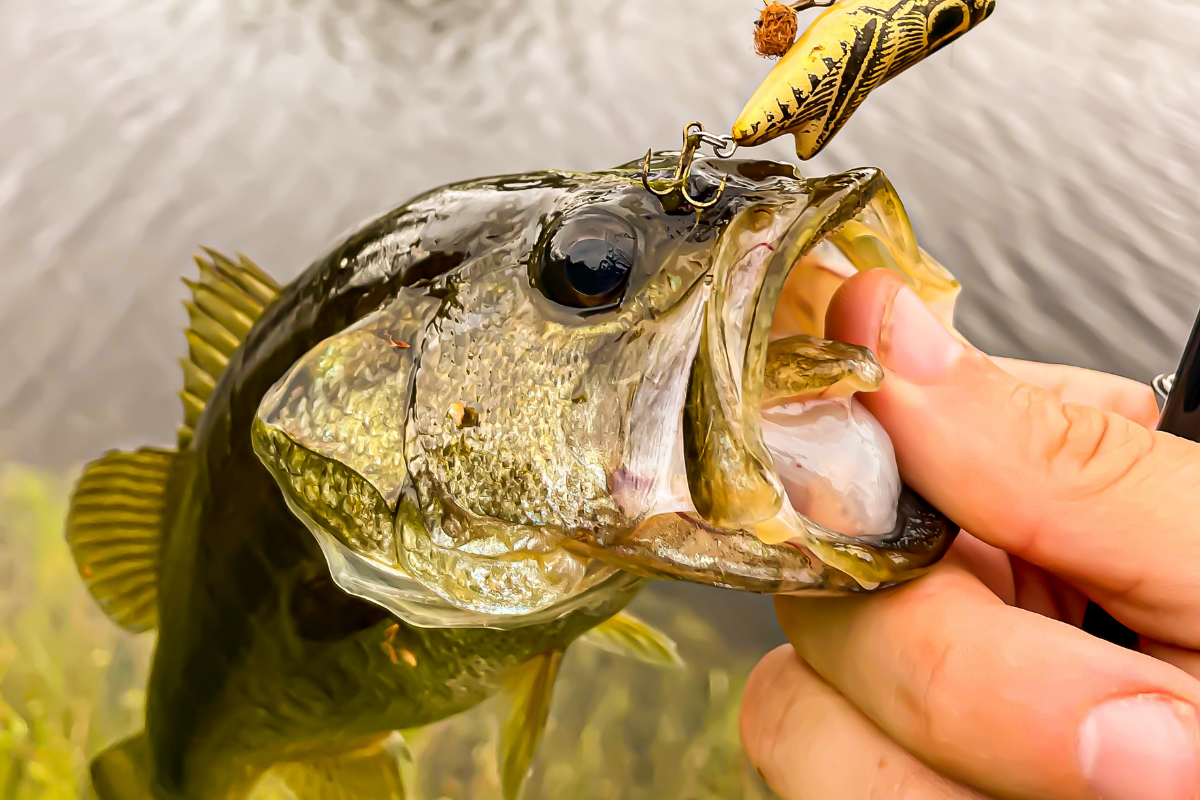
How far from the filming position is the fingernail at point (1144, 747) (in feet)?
1.25

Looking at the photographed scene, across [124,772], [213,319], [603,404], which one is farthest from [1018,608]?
[124,772]

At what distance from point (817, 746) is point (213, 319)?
67 cm

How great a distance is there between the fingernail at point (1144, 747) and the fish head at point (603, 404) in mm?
122

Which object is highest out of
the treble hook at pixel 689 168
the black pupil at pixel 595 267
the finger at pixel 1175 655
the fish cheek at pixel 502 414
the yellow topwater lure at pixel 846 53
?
the yellow topwater lure at pixel 846 53

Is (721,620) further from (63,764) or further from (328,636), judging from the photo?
(63,764)

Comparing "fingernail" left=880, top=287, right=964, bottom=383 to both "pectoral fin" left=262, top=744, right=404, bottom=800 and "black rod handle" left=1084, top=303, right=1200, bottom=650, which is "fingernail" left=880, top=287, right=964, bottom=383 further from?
"pectoral fin" left=262, top=744, right=404, bottom=800

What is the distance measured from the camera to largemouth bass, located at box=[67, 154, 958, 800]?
0.41m

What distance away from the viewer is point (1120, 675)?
394 mm

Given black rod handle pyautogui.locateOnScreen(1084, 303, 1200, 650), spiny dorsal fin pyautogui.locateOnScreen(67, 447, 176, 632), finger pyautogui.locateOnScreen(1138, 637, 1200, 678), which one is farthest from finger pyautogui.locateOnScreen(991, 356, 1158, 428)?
spiny dorsal fin pyautogui.locateOnScreen(67, 447, 176, 632)

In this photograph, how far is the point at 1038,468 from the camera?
0.46 meters

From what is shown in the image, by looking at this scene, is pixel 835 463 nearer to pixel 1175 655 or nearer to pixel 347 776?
pixel 1175 655

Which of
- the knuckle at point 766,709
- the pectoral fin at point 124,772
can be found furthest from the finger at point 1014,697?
the pectoral fin at point 124,772

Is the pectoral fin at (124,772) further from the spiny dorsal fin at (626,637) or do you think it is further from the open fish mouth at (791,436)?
the open fish mouth at (791,436)

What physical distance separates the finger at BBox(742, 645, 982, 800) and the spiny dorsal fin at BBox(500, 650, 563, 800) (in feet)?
0.76
